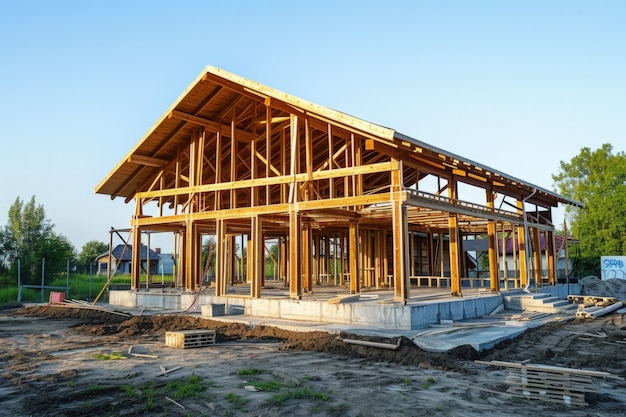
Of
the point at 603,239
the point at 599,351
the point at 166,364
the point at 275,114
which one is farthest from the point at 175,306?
the point at 603,239

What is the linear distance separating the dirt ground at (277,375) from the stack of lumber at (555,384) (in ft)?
0.62

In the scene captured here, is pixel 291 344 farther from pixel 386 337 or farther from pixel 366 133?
pixel 366 133

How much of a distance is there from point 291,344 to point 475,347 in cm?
399

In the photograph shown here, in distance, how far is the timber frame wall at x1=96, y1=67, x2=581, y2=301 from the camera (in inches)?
541

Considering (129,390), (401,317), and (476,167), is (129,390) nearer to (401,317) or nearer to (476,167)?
(401,317)

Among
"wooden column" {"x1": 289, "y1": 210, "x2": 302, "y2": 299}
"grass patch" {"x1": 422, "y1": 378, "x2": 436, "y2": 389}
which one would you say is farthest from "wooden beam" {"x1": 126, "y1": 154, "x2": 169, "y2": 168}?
"grass patch" {"x1": 422, "y1": 378, "x2": 436, "y2": 389}

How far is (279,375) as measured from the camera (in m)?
7.97

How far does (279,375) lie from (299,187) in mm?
8299

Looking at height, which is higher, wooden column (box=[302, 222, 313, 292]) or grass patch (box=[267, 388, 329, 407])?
wooden column (box=[302, 222, 313, 292])

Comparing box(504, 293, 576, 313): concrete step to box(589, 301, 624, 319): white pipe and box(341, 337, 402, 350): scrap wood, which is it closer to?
box(589, 301, 624, 319): white pipe

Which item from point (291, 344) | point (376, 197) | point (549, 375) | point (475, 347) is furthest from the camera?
point (376, 197)

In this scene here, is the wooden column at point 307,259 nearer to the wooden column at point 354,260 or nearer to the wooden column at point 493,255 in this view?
the wooden column at point 354,260

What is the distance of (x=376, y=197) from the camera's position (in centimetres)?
1316

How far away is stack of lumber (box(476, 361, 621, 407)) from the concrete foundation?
15.8 feet
